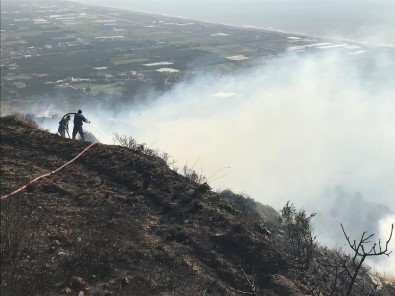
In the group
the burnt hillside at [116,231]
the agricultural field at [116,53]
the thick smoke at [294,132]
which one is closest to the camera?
the burnt hillside at [116,231]

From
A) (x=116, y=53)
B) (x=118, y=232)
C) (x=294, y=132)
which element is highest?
(x=118, y=232)

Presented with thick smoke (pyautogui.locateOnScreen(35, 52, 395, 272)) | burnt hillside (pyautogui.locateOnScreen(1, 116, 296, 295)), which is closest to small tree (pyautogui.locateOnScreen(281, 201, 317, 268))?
burnt hillside (pyautogui.locateOnScreen(1, 116, 296, 295))

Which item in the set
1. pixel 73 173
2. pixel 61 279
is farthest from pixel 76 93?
pixel 61 279

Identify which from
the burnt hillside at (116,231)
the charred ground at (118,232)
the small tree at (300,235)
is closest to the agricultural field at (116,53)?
the burnt hillside at (116,231)

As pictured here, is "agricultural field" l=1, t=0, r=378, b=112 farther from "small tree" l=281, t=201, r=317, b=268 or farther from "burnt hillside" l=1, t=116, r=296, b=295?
"small tree" l=281, t=201, r=317, b=268

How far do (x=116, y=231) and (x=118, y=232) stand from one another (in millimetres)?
66

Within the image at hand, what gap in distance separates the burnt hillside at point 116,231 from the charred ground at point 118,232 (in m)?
0.03

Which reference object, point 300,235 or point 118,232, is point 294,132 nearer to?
point 300,235

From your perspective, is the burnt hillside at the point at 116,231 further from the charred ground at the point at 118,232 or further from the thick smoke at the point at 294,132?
the thick smoke at the point at 294,132

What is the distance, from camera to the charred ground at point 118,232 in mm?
8836

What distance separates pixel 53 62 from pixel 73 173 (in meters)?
115

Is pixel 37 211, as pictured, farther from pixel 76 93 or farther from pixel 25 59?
pixel 25 59

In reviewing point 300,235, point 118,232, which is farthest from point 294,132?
point 118,232

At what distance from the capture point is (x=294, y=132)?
78.2 m
